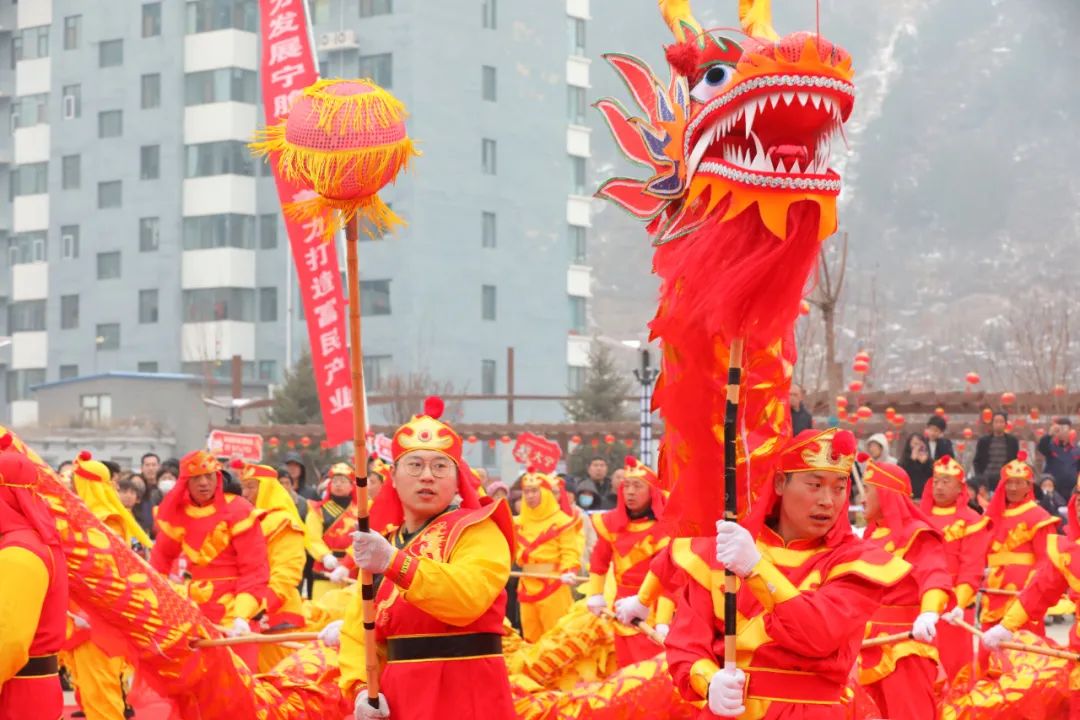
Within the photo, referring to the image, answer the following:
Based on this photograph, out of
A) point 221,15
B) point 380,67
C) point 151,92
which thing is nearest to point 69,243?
point 151,92

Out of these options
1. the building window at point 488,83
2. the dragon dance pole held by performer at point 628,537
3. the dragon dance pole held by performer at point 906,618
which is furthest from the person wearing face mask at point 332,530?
the building window at point 488,83

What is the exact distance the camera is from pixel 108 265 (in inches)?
1740

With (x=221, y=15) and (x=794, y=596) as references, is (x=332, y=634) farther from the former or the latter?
(x=221, y=15)

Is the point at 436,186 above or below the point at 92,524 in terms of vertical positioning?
above

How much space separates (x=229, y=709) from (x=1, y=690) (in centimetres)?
158

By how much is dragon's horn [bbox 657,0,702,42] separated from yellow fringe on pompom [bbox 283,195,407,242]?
1475mm

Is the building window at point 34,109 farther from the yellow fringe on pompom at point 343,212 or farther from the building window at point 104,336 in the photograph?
the yellow fringe on pompom at point 343,212

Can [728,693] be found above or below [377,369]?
below

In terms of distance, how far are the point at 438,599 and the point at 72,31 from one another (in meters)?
41.6

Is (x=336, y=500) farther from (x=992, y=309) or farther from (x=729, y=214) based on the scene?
(x=992, y=309)

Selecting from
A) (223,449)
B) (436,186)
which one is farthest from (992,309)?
(223,449)

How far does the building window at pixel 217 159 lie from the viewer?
42.2m

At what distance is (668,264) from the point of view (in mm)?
5754

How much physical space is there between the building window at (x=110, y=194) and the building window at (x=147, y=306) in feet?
7.68
